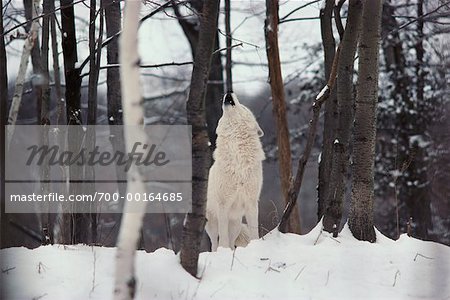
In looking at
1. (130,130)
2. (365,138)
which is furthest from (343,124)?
(130,130)

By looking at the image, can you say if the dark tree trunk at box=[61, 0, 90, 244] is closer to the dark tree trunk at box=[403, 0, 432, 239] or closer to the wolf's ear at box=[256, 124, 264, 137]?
the wolf's ear at box=[256, 124, 264, 137]

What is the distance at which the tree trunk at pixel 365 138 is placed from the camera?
5.48 metres

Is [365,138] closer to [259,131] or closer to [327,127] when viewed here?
[259,131]

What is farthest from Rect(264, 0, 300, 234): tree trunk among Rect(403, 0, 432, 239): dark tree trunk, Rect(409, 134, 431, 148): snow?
Rect(409, 134, 431, 148): snow

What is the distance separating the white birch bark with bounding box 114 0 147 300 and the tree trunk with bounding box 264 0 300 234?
579 cm

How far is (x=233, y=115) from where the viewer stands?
696 cm

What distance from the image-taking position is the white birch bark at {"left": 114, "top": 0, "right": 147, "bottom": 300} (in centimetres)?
309

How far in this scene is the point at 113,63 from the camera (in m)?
7.99

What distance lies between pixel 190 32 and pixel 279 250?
31.8 ft

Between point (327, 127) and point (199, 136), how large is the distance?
12.6 ft

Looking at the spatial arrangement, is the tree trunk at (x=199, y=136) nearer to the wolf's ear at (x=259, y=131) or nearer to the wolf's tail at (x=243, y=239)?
the wolf's tail at (x=243, y=239)

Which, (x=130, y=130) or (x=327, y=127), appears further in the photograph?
(x=327, y=127)

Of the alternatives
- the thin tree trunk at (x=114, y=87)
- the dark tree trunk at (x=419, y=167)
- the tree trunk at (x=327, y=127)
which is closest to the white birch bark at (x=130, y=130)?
the tree trunk at (x=327, y=127)

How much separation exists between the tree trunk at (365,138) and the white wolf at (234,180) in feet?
4.81
